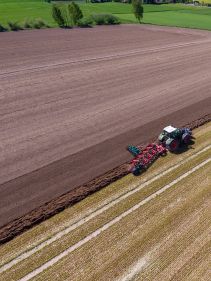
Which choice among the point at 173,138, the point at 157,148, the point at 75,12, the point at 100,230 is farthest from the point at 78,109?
the point at 75,12

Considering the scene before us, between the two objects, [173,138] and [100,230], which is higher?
[173,138]

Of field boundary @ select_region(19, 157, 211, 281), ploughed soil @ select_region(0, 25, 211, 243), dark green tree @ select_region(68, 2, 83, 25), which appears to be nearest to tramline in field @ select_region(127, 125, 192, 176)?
ploughed soil @ select_region(0, 25, 211, 243)

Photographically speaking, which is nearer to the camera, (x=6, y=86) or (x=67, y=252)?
(x=67, y=252)

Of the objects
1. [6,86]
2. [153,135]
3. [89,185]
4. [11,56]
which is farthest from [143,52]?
[89,185]

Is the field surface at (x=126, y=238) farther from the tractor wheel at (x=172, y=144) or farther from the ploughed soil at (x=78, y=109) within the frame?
the tractor wheel at (x=172, y=144)

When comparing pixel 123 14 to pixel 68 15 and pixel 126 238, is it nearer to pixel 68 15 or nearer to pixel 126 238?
pixel 68 15

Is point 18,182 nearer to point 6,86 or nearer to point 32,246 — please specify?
point 32,246
